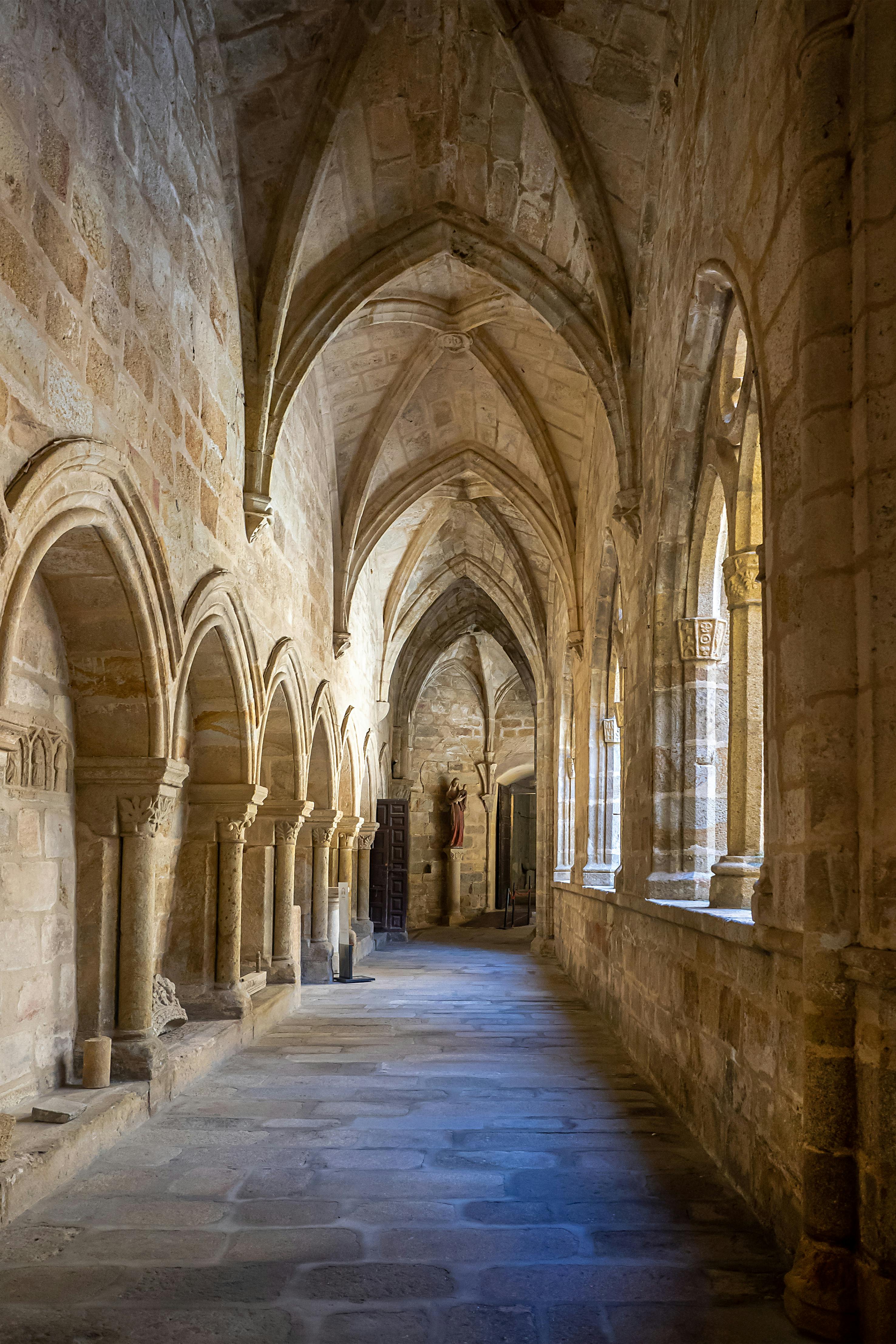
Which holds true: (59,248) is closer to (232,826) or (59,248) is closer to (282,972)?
(232,826)

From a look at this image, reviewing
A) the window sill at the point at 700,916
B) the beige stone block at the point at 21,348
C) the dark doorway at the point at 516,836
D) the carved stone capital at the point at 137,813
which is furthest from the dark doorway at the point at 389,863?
the beige stone block at the point at 21,348

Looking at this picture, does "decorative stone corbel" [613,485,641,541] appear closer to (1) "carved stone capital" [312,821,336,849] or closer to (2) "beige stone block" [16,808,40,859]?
(2) "beige stone block" [16,808,40,859]

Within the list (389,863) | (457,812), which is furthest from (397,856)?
(457,812)

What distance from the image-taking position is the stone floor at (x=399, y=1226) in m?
2.34

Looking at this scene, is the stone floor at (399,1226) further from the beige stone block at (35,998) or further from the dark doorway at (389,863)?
the dark doorway at (389,863)

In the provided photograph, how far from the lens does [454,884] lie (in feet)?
58.5

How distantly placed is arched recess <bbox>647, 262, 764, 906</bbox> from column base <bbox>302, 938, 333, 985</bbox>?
4685 millimetres

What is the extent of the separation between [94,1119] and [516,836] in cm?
1652

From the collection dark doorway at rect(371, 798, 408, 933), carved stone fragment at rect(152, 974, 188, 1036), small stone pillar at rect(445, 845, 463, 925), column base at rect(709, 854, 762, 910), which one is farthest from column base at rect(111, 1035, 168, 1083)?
small stone pillar at rect(445, 845, 463, 925)

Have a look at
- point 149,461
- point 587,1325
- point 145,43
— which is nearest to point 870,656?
point 587,1325

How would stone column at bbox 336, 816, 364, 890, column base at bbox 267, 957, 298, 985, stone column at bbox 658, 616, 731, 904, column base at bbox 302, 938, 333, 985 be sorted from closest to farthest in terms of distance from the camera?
stone column at bbox 658, 616, 731, 904 < column base at bbox 267, 957, 298, 985 < column base at bbox 302, 938, 333, 985 < stone column at bbox 336, 816, 364, 890

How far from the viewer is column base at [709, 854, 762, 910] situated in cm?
395

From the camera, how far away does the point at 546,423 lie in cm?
952

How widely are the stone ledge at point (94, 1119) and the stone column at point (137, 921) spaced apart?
20 cm
